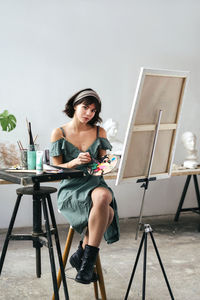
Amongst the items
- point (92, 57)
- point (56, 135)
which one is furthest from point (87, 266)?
point (92, 57)

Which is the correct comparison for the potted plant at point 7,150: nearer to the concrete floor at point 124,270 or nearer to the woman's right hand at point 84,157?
the concrete floor at point 124,270

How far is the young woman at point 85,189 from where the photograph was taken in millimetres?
2518

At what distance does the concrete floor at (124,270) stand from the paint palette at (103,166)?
0.63m

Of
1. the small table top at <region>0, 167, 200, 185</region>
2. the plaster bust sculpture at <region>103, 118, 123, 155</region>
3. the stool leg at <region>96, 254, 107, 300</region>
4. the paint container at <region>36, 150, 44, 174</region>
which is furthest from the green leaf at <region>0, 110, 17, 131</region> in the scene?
the stool leg at <region>96, 254, 107, 300</region>

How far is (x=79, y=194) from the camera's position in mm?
2711

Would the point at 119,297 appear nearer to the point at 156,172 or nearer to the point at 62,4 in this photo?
the point at 156,172

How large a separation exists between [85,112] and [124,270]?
51.5 inches

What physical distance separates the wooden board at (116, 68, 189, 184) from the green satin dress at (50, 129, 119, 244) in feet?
0.91

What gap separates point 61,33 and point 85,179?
7.10 ft

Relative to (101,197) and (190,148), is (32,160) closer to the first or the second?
(101,197)

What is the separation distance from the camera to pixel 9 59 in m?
4.30

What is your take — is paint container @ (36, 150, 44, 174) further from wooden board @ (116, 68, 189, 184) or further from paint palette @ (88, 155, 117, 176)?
wooden board @ (116, 68, 189, 184)

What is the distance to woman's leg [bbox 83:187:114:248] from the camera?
251cm

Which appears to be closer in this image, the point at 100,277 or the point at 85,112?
the point at 100,277
